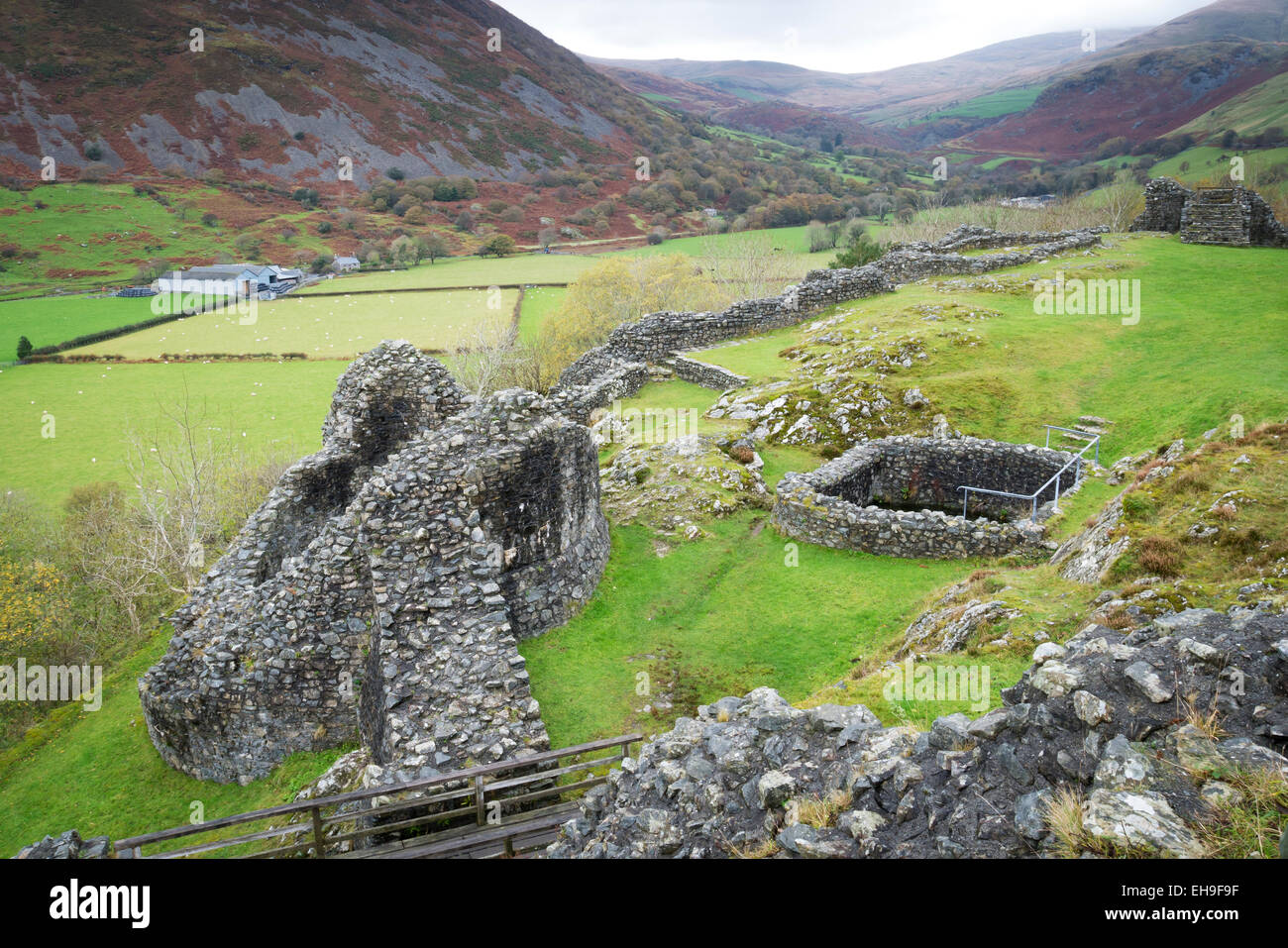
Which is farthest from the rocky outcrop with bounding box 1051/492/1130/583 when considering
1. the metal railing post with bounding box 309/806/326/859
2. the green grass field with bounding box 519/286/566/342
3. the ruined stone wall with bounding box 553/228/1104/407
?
the green grass field with bounding box 519/286/566/342

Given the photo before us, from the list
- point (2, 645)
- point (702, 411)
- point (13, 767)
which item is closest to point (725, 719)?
point (13, 767)

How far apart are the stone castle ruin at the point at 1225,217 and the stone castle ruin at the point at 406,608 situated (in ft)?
115

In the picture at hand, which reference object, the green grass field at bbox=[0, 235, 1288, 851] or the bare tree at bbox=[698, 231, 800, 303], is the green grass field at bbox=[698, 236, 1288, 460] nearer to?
the green grass field at bbox=[0, 235, 1288, 851]

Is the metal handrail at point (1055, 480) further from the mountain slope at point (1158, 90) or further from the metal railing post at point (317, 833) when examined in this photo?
the mountain slope at point (1158, 90)

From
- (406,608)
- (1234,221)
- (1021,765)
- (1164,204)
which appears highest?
(1164,204)

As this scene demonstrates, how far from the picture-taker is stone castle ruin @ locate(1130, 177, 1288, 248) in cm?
3656

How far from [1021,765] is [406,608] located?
997cm

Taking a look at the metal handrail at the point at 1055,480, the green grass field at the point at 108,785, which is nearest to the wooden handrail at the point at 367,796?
the green grass field at the point at 108,785

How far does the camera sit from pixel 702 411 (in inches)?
1066

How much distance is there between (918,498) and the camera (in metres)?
20.8

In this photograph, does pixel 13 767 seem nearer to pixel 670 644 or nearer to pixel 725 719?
pixel 670 644

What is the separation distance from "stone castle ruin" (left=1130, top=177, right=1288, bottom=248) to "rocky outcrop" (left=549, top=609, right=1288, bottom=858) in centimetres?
4342

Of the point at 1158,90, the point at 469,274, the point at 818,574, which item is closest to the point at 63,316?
the point at 469,274

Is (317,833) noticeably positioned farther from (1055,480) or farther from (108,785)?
(1055,480)
